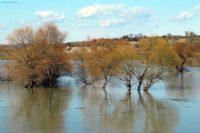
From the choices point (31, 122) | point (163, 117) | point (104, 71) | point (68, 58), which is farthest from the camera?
point (68, 58)

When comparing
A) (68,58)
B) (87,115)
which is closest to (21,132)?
(87,115)

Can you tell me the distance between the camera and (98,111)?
29797mm

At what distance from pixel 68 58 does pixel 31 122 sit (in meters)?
26.5

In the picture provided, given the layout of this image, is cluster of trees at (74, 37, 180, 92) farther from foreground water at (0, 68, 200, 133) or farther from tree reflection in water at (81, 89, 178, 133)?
tree reflection in water at (81, 89, 178, 133)

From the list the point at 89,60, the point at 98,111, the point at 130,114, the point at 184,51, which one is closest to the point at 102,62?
the point at 89,60

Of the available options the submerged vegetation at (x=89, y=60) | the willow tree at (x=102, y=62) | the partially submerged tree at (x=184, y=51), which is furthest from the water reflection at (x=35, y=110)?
the partially submerged tree at (x=184, y=51)

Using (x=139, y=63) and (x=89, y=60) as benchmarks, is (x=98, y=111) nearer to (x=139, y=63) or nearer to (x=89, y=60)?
(x=139, y=63)

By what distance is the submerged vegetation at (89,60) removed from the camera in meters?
42.9

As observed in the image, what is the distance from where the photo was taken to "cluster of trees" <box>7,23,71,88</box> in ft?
156

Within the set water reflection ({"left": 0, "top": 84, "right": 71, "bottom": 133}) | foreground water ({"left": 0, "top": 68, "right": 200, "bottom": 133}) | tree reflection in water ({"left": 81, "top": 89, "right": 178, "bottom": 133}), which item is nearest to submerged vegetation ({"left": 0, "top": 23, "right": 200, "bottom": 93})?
foreground water ({"left": 0, "top": 68, "right": 200, "bottom": 133})

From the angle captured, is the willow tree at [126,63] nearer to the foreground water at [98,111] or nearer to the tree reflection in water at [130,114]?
the foreground water at [98,111]

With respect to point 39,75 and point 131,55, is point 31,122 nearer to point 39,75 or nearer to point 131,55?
point 131,55

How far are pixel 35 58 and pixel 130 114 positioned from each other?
72.0 feet

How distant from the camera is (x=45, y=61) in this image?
1879 inches
